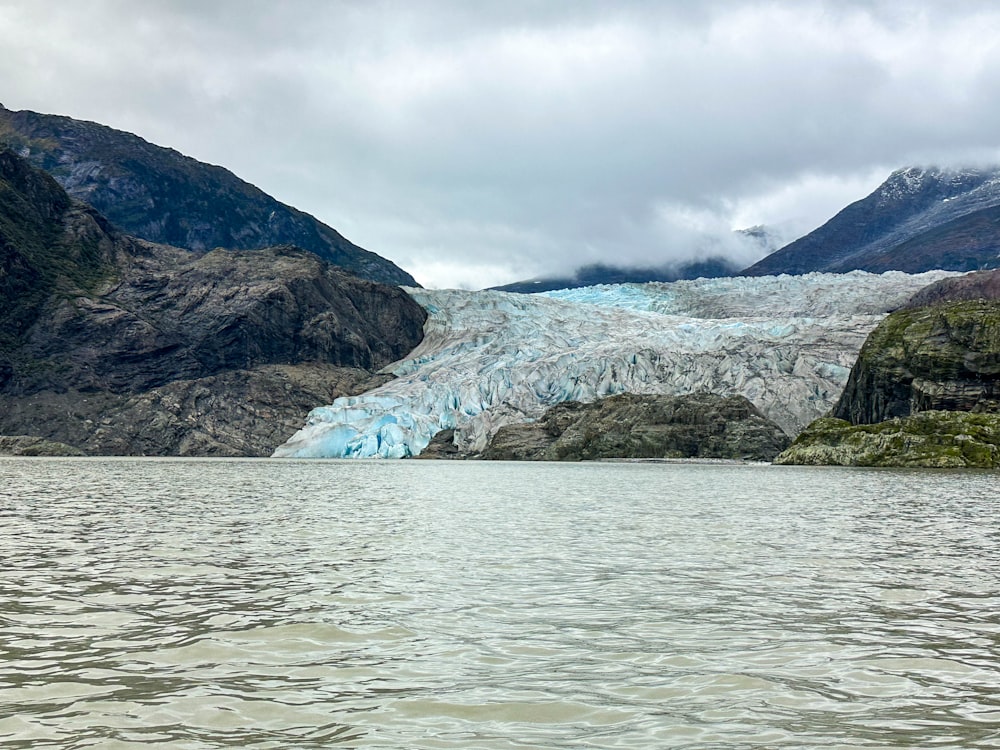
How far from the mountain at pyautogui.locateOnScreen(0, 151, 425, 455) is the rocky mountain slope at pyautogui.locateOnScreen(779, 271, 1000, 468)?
8101 cm

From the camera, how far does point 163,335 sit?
5896 inches

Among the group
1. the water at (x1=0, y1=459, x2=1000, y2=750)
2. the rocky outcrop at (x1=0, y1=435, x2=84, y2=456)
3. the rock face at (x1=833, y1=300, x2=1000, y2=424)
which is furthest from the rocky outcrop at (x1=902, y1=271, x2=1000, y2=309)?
the water at (x1=0, y1=459, x2=1000, y2=750)

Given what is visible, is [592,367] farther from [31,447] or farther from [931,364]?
[31,447]

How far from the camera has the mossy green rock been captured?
68.2m

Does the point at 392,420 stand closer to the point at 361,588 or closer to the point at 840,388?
the point at 840,388

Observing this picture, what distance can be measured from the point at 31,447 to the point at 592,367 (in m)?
75.0

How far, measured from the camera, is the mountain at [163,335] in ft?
433

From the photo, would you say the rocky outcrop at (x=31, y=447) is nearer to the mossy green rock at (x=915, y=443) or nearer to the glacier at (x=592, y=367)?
the glacier at (x=592, y=367)

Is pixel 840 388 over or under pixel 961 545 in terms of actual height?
over

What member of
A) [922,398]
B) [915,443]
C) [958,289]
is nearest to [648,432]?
[922,398]

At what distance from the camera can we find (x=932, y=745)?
601 cm

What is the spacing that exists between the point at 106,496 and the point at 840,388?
90.0m

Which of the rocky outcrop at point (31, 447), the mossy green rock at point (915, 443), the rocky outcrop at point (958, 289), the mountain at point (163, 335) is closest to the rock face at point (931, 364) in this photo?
the mossy green rock at point (915, 443)

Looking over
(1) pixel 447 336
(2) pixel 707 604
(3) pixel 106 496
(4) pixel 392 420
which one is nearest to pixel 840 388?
(4) pixel 392 420
